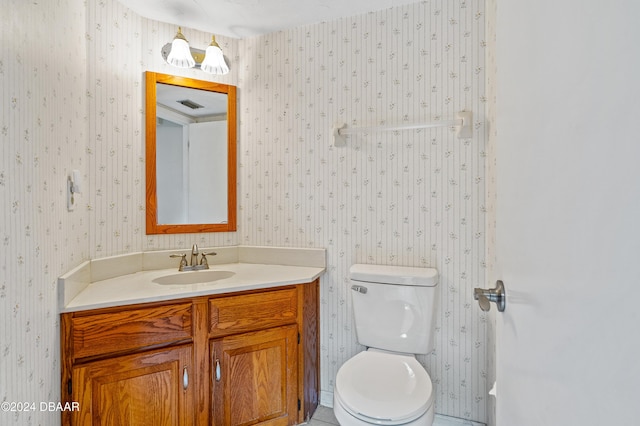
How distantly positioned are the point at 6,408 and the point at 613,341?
129cm

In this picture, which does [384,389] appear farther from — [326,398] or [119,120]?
[119,120]

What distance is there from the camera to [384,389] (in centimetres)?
125

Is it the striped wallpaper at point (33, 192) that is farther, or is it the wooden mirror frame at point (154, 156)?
the wooden mirror frame at point (154, 156)

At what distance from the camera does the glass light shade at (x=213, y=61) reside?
1817 millimetres

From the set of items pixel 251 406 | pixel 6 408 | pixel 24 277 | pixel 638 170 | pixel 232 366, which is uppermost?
pixel 638 170

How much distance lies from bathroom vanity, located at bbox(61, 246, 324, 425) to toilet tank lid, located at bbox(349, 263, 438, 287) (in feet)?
0.82

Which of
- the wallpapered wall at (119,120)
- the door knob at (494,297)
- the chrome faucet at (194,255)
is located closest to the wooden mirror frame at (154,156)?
the wallpapered wall at (119,120)

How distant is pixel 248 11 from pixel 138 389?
1.94m

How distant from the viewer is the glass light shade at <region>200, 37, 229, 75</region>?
1817mm

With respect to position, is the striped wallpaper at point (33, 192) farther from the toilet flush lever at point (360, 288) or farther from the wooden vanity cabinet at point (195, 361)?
the toilet flush lever at point (360, 288)

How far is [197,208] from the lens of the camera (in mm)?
1957

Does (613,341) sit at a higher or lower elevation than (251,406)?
higher

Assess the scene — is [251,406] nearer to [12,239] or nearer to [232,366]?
[232,366]

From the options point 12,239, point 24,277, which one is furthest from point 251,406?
point 12,239
